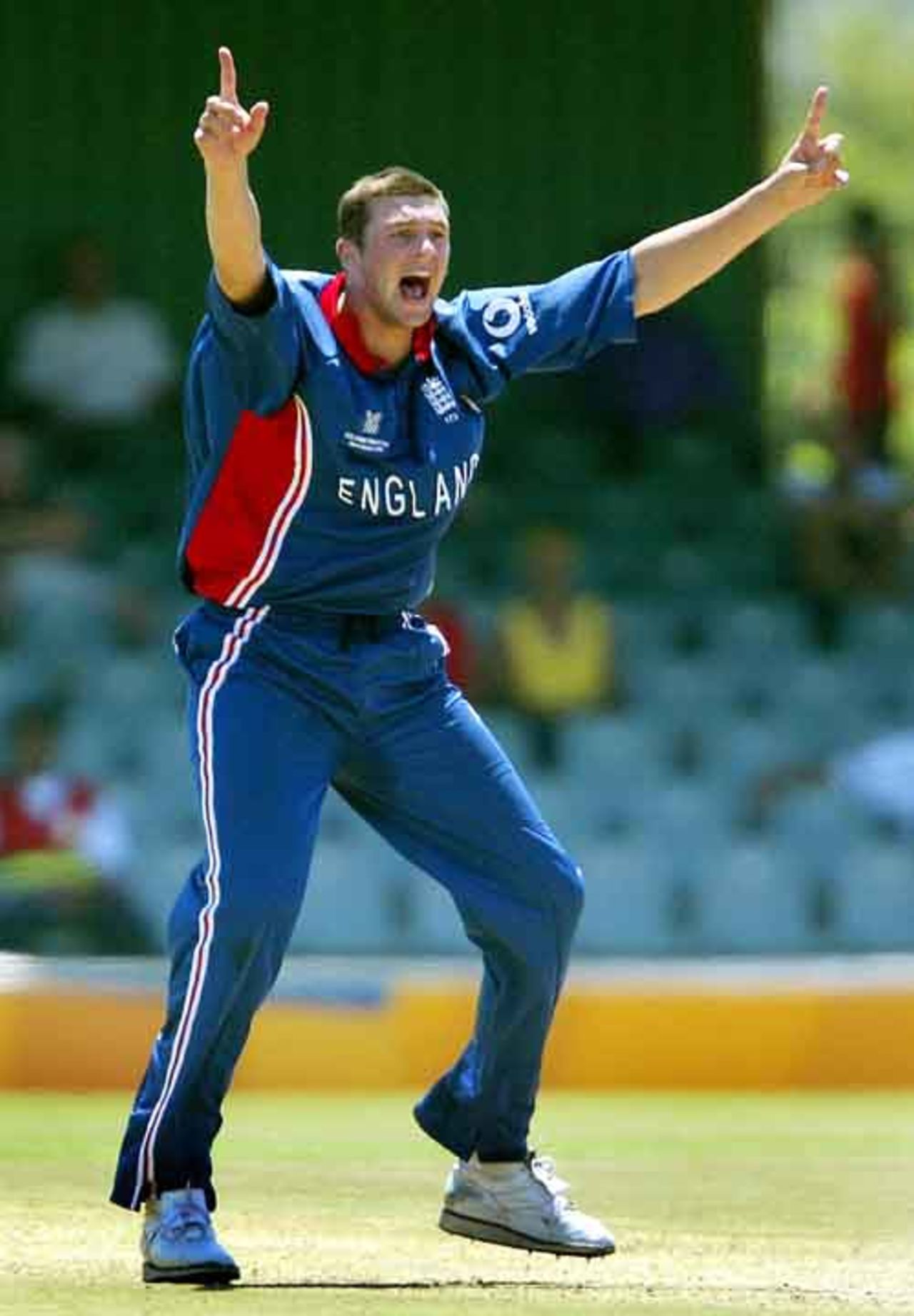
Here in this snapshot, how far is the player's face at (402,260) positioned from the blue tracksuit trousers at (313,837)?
478mm

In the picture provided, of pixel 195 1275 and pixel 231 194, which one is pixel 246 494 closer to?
pixel 231 194

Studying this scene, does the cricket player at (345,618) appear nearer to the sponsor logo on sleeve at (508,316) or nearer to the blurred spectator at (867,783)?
the sponsor logo on sleeve at (508,316)

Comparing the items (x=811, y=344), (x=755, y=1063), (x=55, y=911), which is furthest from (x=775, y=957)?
(x=811, y=344)

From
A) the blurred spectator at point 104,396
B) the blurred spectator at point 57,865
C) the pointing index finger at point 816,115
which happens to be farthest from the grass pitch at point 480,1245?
the blurred spectator at point 104,396

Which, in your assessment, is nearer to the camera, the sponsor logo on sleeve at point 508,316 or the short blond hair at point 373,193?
the short blond hair at point 373,193

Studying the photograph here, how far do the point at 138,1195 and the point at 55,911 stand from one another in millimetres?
4573

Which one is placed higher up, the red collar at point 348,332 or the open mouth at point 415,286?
the open mouth at point 415,286

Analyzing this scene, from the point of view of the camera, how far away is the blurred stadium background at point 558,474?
33.9ft

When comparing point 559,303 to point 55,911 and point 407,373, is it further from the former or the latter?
point 55,911

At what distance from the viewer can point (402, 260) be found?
200 inches

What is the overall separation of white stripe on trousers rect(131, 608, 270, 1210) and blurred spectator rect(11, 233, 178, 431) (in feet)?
21.2

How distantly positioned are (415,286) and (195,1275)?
1519 millimetres

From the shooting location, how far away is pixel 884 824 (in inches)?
415

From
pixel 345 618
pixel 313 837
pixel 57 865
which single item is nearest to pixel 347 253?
pixel 345 618
